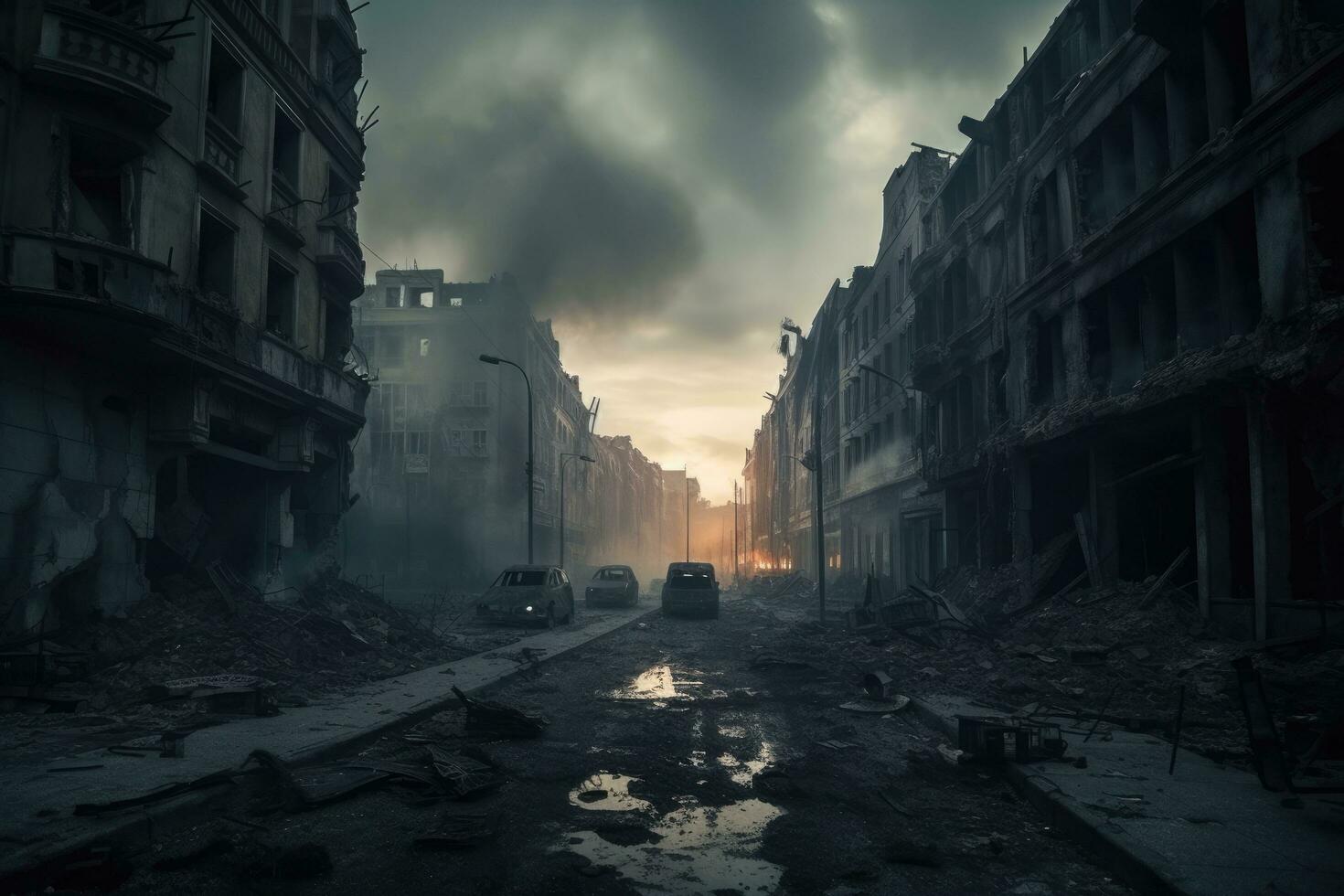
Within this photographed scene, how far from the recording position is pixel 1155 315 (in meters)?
15.1

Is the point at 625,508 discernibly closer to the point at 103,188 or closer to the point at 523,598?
the point at 523,598

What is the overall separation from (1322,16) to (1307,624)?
8.12 metres

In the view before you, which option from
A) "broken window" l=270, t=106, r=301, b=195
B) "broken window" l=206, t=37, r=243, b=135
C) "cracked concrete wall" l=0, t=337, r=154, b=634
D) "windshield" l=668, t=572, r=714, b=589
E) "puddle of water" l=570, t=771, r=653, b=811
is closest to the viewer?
"puddle of water" l=570, t=771, r=653, b=811

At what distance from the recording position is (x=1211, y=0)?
42.1 ft

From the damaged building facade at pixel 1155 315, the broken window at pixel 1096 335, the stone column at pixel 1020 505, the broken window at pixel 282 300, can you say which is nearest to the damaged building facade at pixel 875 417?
the stone column at pixel 1020 505

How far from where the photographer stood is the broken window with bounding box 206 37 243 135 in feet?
53.0

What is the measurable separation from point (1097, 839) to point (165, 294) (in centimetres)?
1410

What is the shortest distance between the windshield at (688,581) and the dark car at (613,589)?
4.94 m

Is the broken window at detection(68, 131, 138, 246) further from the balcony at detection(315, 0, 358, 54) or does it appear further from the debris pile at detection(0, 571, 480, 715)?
the balcony at detection(315, 0, 358, 54)

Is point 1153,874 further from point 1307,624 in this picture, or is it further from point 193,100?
point 193,100

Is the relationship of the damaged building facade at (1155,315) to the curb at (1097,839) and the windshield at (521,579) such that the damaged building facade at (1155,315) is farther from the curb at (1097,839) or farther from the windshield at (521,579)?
the windshield at (521,579)

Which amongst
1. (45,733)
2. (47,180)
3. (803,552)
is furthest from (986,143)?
(803,552)

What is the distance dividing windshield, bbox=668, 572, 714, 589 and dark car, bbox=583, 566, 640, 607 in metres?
4.94

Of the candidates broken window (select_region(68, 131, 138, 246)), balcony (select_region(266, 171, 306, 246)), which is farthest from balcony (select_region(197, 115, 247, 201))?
broken window (select_region(68, 131, 138, 246))
